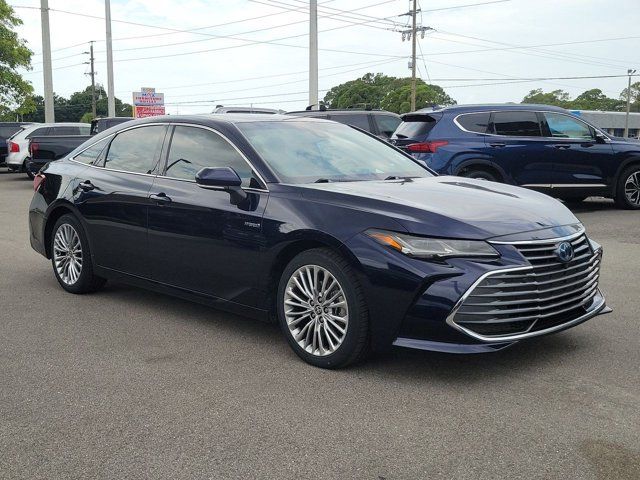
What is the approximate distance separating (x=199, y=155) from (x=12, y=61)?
1354 inches

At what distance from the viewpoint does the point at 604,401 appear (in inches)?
152

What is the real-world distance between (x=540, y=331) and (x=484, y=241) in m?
0.66

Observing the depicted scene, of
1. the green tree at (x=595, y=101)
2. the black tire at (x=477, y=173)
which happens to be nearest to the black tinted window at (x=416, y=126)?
the black tire at (x=477, y=173)

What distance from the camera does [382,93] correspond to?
95.5 m

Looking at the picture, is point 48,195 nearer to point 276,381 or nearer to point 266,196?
point 266,196

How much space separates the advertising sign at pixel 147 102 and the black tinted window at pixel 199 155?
117ft

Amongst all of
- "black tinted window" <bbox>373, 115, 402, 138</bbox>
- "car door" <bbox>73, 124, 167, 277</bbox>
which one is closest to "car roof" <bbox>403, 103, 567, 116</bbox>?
"black tinted window" <bbox>373, 115, 402, 138</bbox>

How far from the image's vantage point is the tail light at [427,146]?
37.4 feet

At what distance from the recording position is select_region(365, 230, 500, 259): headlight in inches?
157

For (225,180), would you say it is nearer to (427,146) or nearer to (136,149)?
(136,149)

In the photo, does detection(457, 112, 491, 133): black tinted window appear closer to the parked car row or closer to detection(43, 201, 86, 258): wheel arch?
detection(43, 201, 86, 258): wheel arch

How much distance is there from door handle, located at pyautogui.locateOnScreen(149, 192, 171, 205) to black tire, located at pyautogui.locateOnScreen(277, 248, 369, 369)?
1359mm

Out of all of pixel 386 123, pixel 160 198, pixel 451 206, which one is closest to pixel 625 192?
pixel 386 123

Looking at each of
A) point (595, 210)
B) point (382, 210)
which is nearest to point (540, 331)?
point (382, 210)
